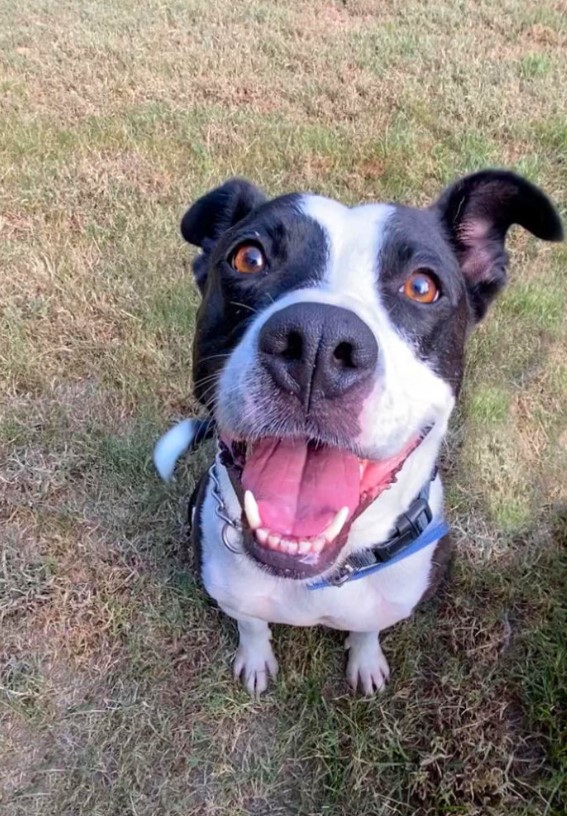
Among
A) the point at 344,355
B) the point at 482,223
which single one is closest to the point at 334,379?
the point at 344,355

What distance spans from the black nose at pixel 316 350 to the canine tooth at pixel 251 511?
0.30m

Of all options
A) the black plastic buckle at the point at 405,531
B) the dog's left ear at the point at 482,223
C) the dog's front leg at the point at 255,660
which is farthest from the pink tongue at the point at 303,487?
the dog's front leg at the point at 255,660

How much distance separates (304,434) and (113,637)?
66.9 inches

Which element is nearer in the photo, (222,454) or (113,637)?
(222,454)

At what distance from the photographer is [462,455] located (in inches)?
144

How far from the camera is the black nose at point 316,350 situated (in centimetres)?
168

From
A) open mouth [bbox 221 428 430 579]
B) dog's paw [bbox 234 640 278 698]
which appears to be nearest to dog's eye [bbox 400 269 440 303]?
open mouth [bbox 221 428 430 579]

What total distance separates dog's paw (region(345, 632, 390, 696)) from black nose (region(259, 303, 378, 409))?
1434 mm

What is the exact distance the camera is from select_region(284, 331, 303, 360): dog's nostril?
67.7 inches

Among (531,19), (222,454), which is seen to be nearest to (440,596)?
(222,454)

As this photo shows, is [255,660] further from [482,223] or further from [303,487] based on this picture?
[482,223]

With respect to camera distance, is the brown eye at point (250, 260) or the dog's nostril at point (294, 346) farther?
the brown eye at point (250, 260)

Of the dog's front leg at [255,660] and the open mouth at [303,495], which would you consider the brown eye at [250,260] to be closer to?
the open mouth at [303,495]

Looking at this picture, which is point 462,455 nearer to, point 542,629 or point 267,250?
point 542,629
